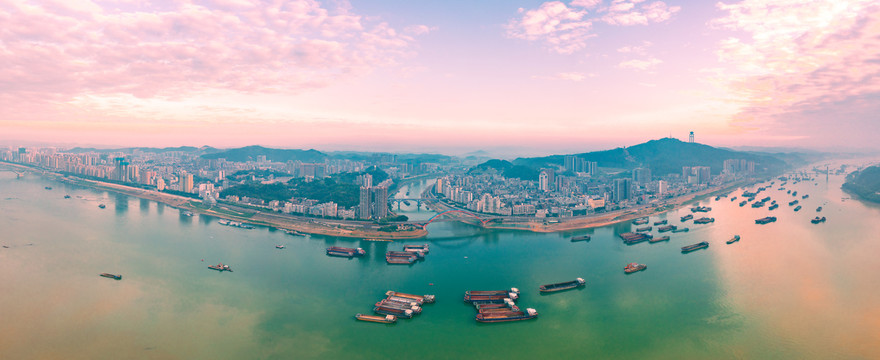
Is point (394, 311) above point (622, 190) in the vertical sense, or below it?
below

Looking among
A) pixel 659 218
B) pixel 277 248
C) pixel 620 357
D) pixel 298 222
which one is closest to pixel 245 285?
pixel 277 248

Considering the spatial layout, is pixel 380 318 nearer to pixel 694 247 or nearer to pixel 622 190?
pixel 694 247

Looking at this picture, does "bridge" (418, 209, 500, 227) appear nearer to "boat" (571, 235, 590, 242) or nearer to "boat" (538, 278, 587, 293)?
"boat" (571, 235, 590, 242)

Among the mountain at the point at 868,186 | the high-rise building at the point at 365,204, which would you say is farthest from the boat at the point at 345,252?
the mountain at the point at 868,186

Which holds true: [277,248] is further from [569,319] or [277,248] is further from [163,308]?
[569,319]

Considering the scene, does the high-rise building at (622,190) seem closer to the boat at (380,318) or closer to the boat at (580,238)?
the boat at (580,238)

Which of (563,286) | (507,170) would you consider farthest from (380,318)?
(507,170)

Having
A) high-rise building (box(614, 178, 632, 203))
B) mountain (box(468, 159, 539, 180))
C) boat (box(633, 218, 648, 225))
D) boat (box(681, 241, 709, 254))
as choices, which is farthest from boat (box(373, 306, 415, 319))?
mountain (box(468, 159, 539, 180))
